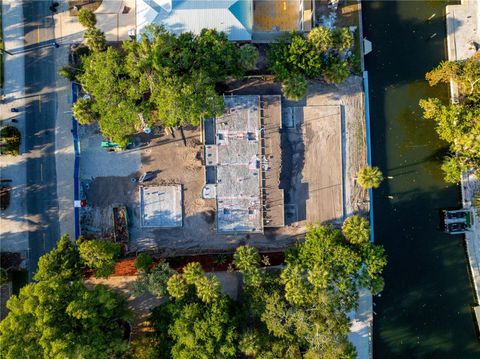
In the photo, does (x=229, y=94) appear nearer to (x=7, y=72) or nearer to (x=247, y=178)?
(x=247, y=178)

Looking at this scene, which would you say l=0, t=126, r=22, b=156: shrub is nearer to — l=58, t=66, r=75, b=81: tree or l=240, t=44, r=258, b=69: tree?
l=58, t=66, r=75, b=81: tree

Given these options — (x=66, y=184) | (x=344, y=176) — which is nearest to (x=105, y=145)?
(x=66, y=184)

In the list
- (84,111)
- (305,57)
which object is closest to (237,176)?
(305,57)

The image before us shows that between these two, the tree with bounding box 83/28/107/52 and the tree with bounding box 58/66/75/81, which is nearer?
the tree with bounding box 83/28/107/52

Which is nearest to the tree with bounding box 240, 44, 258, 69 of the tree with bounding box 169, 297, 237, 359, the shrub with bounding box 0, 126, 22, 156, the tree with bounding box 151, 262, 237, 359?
the tree with bounding box 151, 262, 237, 359

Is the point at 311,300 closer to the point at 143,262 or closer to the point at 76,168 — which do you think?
the point at 143,262

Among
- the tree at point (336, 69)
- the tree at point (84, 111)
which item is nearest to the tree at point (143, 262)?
the tree at point (84, 111)

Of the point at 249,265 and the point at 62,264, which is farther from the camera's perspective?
the point at 249,265
